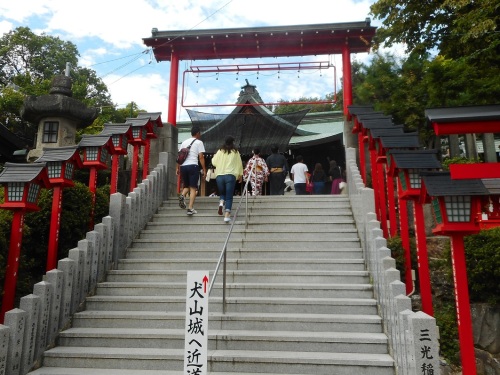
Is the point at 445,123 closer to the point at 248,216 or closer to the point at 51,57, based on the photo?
the point at 248,216

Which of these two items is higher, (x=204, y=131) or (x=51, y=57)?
(x=51, y=57)

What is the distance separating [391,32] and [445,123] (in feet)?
25.6

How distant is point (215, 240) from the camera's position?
22.1 feet

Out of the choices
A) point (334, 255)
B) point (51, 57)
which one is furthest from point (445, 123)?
point (51, 57)

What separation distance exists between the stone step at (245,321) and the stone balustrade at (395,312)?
0.34 m

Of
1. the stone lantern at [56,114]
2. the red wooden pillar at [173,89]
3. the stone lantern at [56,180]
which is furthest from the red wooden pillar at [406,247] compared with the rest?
the stone lantern at [56,114]

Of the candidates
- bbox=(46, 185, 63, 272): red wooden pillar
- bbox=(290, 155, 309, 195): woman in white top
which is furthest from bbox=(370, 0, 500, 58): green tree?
bbox=(46, 185, 63, 272): red wooden pillar

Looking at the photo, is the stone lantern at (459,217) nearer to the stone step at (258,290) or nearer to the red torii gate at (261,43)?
the stone step at (258,290)

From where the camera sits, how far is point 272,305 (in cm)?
514

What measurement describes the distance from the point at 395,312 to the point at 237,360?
167cm

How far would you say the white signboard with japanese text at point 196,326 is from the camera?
3.13 m

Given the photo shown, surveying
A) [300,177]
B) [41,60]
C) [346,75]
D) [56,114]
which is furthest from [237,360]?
[41,60]

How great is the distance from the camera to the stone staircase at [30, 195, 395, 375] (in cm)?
434

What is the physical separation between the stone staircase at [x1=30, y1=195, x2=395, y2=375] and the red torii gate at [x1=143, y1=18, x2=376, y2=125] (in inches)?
199
